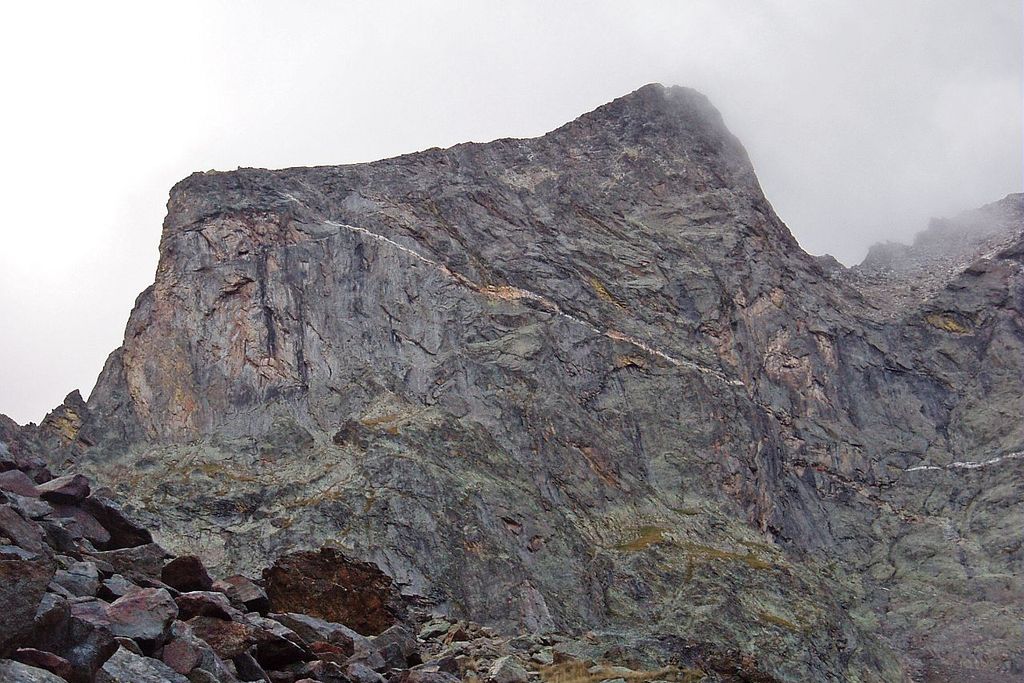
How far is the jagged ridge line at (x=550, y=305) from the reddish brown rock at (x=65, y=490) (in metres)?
57.5

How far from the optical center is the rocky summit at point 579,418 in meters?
52.4

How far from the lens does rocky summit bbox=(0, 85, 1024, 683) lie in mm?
52406

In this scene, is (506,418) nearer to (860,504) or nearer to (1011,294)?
(860,504)

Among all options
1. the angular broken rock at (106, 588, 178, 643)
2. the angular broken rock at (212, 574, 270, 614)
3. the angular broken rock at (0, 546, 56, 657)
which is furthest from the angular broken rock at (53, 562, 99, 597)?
the angular broken rock at (212, 574, 270, 614)

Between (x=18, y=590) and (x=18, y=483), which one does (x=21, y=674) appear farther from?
(x=18, y=483)

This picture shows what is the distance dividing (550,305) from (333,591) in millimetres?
53374

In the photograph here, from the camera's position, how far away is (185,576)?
19125 mm

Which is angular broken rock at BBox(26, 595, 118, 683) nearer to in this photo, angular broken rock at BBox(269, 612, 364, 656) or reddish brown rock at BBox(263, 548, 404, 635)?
angular broken rock at BBox(269, 612, 364, 656)

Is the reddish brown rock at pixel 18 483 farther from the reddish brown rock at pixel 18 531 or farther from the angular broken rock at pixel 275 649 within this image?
the reddish brown rock at pixel 18 531

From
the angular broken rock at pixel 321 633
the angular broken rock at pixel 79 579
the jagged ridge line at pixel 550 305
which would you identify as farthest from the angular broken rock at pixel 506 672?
the jagged ridge line at pixel 550 305

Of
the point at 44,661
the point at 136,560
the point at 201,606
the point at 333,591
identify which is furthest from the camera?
the point at 333,591

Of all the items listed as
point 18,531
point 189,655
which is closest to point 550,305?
point 189,655

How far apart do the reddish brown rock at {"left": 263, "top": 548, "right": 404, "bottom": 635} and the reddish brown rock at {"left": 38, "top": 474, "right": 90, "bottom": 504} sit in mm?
7671

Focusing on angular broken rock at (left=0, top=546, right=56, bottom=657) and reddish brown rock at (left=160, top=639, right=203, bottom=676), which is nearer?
angular broken rock at (left=0, top=546, right=56, bottom=657)
